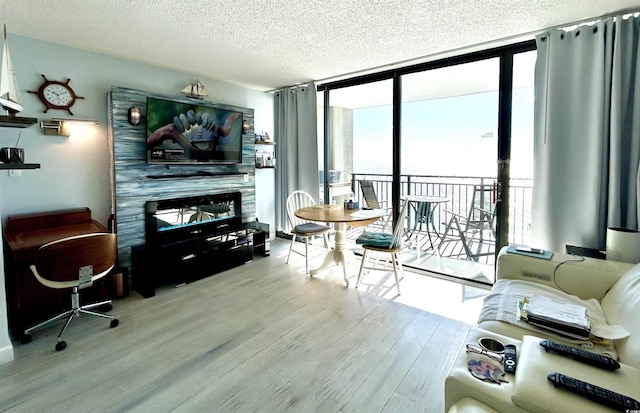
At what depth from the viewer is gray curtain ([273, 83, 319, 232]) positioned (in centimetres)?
451

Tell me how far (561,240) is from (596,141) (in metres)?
0.84

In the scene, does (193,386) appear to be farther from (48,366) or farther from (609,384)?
(609,384)

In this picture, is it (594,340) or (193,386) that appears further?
(193,386)

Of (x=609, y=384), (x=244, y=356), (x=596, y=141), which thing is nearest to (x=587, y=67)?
(x=596, y=141)

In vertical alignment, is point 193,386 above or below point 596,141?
below

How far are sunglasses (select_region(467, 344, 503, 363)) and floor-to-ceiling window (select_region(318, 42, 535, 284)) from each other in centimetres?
185

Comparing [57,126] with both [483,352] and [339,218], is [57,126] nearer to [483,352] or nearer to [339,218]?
[339,218]

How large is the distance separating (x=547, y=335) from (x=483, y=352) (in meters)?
0.49

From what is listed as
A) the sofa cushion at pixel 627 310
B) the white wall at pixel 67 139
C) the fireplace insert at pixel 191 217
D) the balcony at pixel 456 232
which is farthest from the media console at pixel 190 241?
the sofa cushion at pixel 627 310

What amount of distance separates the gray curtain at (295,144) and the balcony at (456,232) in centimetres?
122

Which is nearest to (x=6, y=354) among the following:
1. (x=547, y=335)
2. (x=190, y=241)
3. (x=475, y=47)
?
(x=190, y=241)

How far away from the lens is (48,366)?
80.0 inches

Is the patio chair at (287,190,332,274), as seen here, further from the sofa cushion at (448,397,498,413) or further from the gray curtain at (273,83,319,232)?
the sofa cushion at (448,397,498,413)

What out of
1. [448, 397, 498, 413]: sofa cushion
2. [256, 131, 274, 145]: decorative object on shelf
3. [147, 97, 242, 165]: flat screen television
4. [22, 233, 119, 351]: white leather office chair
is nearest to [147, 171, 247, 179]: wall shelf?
[147, 97, 242, 165]: flat screen television
